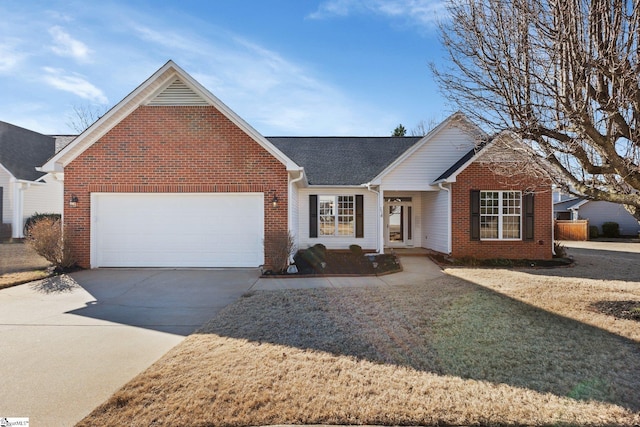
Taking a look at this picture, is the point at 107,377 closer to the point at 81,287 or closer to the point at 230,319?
the point at 230,319

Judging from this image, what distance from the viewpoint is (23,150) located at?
19.7 m

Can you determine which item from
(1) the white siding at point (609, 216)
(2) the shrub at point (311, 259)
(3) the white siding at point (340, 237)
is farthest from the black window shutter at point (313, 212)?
(1) the white siding at point (609, 216)

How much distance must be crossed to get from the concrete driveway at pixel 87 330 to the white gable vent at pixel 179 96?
18.4ft

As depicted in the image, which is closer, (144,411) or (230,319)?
(144,411)

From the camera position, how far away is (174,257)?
11.1 meters

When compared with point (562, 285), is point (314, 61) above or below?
above

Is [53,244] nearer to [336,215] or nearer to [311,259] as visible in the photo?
[311,259]

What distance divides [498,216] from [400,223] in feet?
15.4

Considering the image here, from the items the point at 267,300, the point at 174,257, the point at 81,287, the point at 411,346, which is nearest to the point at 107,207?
the point at 174,257

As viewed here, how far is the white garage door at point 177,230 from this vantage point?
11055 millimetres

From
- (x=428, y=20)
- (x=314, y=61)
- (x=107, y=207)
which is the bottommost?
(x=107, y=207)

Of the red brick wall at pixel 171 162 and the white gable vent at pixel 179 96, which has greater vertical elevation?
the white gable vent at pixel 179 96

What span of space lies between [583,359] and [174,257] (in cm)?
1073

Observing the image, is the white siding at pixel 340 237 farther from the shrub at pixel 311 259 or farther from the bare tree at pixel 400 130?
the bare tree at pixel 400 130
